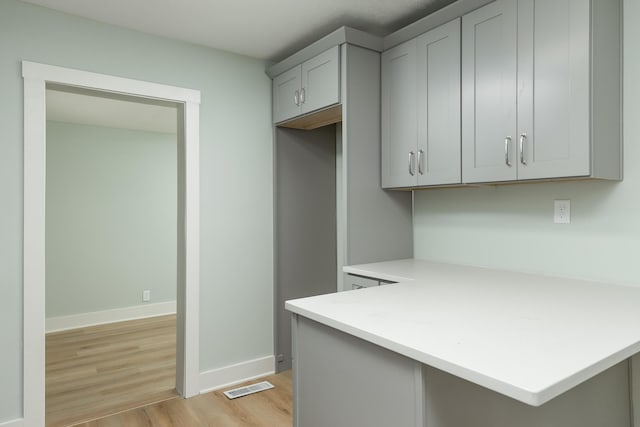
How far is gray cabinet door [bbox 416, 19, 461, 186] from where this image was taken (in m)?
2.18

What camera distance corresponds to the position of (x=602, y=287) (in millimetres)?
1791

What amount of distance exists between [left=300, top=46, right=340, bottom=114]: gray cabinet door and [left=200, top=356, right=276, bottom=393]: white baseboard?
189cm

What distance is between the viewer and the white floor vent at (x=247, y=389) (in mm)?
2773

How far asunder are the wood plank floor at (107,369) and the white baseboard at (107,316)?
4.3 inches

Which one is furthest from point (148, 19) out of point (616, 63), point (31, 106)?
point (616, 63)

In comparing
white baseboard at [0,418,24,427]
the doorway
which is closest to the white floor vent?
the doorway

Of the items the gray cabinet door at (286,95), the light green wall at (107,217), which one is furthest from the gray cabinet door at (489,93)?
the light green wall at (107,217)

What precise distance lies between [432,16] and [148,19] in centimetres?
168

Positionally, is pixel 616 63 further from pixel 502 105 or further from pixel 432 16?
pixel 432 16

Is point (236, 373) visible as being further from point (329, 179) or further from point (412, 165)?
point (412, 165)

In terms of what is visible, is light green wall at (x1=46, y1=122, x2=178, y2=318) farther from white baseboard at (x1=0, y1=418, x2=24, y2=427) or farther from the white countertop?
the white countertop

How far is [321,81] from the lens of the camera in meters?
2.62

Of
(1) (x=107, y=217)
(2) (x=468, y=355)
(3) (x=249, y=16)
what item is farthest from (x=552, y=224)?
(1) (x=107, y=217)

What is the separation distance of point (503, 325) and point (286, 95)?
7.44 feet
